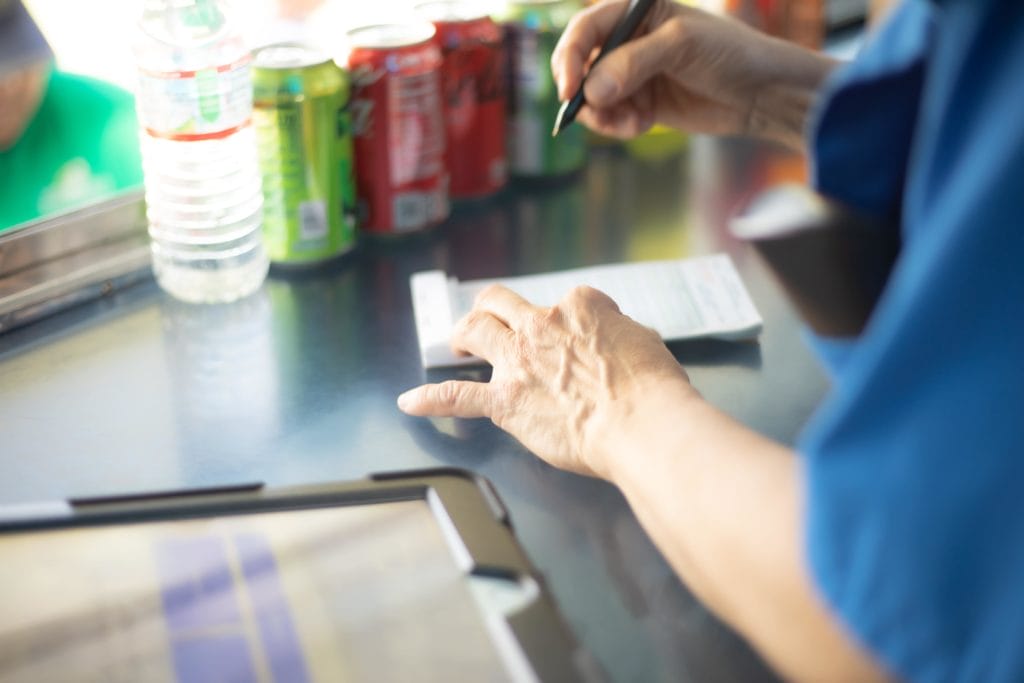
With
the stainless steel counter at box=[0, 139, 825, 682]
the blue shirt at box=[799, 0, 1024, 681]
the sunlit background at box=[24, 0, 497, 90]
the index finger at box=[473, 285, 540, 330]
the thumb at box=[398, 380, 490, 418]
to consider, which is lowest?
the stainless steel counter at box=[0, 139, 825, 682]

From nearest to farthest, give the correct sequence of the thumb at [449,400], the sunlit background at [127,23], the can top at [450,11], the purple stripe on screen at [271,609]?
A: 1. the purple stripe on screen at [271,609]
2. the thumb at [449,400]
3. the sunlit background at [127,23]
4. the can top at [450,11]

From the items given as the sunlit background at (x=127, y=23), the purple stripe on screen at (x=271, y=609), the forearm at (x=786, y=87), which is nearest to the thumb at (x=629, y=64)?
the forearm at (x=786, y=87)

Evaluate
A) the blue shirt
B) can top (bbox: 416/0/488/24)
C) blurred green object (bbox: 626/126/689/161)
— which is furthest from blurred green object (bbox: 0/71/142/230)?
the blue shirt

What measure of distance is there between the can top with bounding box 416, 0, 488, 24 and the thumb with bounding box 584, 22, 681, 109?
8.0 inches

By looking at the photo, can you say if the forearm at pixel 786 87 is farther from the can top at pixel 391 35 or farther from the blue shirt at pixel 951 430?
the blue shirt at pixel 951 430

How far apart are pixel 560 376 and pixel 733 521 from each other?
28 cm

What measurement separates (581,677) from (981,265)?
0.34 meters

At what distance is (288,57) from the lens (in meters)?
1.20

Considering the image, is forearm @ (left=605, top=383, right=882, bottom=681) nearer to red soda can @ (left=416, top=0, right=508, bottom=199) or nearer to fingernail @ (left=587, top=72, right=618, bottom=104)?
fingernail @ (left=587, top=72, right=618, bottom=104)

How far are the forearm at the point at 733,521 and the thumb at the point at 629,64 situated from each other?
1.55ft

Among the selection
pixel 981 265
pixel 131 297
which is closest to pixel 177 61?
pixel 131 297

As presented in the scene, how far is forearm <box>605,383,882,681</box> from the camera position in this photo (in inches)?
24.6

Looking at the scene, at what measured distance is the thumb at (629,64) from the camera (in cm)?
120

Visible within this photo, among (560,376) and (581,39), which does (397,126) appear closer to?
(581,39)
